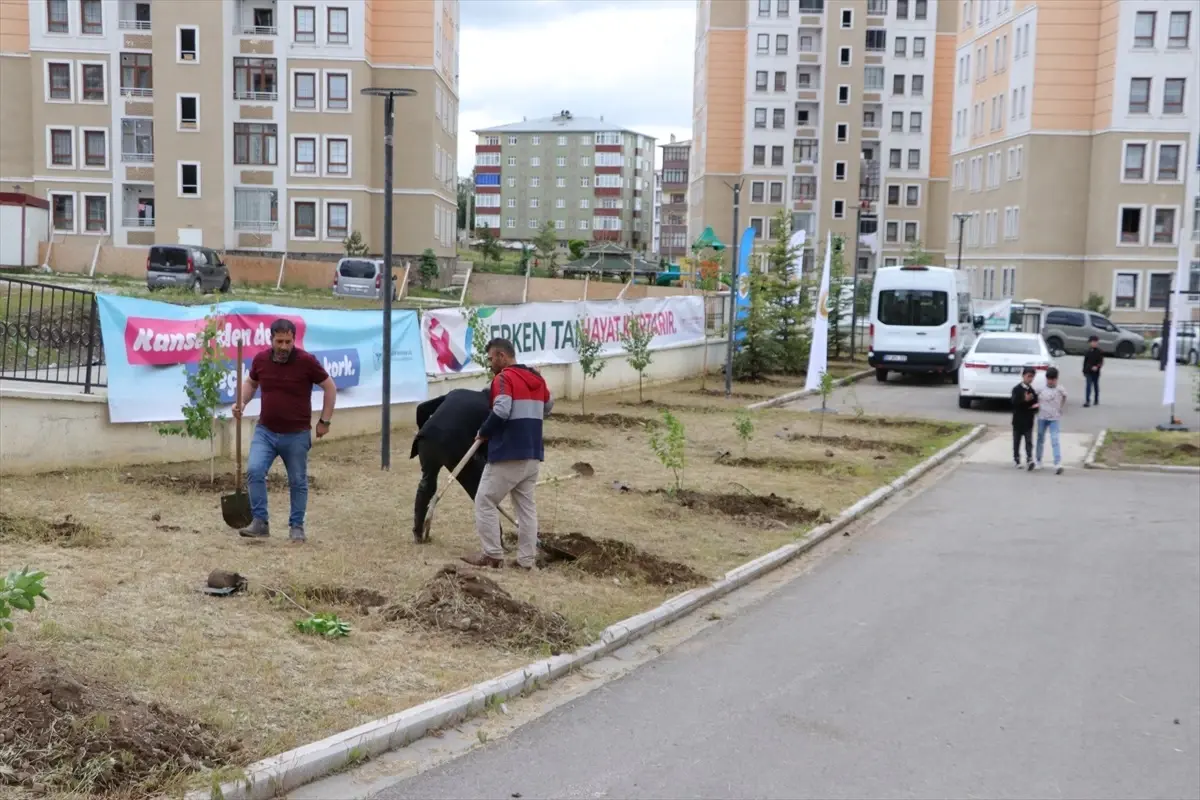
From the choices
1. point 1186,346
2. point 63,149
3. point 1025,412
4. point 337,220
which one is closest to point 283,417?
point 1025,412

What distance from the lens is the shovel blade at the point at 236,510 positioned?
34.4 ft

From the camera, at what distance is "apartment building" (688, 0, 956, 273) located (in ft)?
309

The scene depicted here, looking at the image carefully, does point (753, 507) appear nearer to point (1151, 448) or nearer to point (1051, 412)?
point (1051, 412)

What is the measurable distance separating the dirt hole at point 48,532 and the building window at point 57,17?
56.5m

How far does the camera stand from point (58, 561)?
8992 mm

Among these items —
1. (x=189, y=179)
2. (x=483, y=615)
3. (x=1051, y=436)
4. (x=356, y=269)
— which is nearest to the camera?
(x=483, y=615)

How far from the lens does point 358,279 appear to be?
1801 inches

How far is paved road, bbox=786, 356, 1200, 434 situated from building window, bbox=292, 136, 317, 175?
33.5 m

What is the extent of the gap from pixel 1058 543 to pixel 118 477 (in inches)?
396

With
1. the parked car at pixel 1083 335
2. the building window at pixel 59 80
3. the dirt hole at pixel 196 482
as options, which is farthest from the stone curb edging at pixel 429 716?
the building window at pixel 59 80

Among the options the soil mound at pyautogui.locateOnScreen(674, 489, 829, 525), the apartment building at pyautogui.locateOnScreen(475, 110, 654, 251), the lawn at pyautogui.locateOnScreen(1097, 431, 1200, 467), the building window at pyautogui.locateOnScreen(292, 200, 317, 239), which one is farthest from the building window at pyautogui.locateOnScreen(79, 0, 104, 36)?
the apartment building at pyautogui.locateOnScreen(475, 110, 654, 251)

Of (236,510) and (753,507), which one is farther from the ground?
(236,510)

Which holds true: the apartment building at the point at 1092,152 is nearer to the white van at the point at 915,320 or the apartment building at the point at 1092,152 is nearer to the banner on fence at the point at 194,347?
the white van at the point at 915,320

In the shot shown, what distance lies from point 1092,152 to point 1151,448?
174 ft
